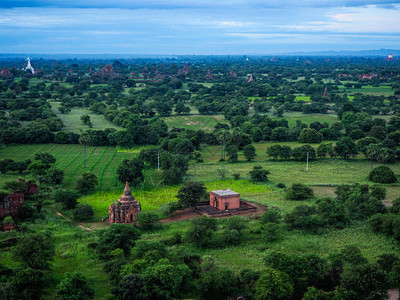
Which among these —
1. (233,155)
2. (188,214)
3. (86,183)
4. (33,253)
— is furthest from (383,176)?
(33,253)

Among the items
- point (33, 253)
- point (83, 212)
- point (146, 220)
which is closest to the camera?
point (33, 253)

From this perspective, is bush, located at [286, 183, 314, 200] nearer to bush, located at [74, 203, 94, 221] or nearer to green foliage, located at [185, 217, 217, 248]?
green foliage, located at [185, 217, 217, 248]

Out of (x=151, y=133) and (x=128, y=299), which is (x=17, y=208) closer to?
(x=128, y=299)

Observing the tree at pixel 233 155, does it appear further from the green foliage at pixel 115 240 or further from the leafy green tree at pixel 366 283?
the leafy green tree at pixel 366 283

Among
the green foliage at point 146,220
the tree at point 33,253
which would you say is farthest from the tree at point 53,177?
the tree at point 33,253

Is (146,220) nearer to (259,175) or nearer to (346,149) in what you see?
(259,175)

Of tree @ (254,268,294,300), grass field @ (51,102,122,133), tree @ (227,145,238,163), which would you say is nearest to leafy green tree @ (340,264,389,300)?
tree @ (254,268,294,300)

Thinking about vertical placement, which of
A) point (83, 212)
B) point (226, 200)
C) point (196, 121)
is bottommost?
point (83, 212)
